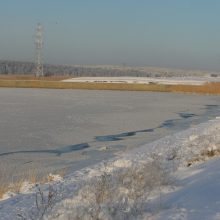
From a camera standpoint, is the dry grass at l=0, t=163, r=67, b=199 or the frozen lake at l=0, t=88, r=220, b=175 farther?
the frozen lake at l=0, t=88, r=220, b=175

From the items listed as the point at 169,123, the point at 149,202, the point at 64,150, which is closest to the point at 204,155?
the point at 64,150

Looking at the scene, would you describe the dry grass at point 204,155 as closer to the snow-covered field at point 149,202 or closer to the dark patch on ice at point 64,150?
the snow-covered field at point 149,202

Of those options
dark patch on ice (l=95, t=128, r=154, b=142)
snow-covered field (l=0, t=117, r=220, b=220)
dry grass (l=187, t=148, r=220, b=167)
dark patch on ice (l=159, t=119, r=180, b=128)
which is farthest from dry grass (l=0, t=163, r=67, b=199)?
dark patch on ice (l=159, t=119, r=180, b=128)

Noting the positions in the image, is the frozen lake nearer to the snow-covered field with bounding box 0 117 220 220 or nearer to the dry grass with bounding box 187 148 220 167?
the dry grass with bounding box 187 148 220 167

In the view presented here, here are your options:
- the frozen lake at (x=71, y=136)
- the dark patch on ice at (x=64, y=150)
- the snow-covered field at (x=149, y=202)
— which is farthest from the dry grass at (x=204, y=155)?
the dark patch on ice at (x=64, y=150)

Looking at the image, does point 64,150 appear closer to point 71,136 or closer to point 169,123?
point 71,136

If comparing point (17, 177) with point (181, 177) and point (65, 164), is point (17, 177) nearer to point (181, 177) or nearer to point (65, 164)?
point (65, 164)

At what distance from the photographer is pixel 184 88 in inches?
2963

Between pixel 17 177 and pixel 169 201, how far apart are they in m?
5.10

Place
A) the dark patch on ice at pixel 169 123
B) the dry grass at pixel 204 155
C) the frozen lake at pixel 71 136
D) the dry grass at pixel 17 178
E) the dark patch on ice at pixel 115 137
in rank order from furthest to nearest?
the dark patch on ice at pixel 169 123 → the dark patch on ice at pixel 115 137 → the frozen lake at pixel 71 136 → the dry grass at pixel 204 155 → the dry grass at pixel 17 178

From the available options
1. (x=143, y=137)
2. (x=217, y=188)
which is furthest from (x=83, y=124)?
(x=217, y=188)

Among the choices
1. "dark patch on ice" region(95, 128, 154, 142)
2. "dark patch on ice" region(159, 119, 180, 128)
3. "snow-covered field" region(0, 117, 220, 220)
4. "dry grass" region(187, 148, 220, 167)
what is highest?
"snow-covered field" region(0, 117, 220, 220)

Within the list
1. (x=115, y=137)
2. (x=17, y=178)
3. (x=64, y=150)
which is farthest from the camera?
(x=115, y=137)

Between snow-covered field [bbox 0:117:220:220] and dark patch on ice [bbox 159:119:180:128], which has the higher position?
snow-covered field [bbox 0:117:220:220]
